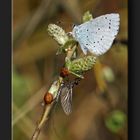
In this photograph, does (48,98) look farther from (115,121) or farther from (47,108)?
(115,121)

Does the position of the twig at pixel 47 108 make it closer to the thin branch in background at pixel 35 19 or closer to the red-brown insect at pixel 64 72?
the red-brown insect at pixel 64 72

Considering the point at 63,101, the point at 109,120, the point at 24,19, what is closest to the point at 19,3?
the point at 24,19

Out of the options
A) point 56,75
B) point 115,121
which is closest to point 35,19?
point 56,75

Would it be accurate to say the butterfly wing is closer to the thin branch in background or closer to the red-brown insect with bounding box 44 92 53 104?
the red-brown insect with bounding box 44 92 53 104

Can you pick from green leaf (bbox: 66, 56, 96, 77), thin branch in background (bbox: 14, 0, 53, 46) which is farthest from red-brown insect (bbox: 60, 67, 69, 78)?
thin branch in background (bbox: 14, 0, 53, 46)

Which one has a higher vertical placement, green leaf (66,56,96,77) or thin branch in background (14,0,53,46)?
thin branch in background (14,0,53,46)

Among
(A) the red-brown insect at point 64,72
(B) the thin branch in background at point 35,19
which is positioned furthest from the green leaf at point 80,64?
(B) the thin branch in background at point 35,19
